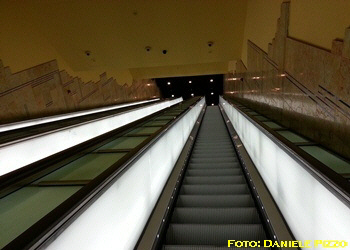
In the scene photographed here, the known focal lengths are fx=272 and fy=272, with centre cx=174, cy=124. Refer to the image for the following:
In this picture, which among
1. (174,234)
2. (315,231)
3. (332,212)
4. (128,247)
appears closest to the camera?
(332,212)

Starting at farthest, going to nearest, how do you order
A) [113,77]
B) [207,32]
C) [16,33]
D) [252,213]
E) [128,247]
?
[113,77] < [207,32] < [16,33] < [252,213] < [128,247]

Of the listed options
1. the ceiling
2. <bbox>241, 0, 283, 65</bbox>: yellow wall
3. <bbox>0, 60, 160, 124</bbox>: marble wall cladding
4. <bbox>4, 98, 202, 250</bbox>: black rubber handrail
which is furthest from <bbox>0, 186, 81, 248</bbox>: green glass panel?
the ceiling

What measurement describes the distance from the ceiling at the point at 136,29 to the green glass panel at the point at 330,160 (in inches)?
242

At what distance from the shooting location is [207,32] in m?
9.02

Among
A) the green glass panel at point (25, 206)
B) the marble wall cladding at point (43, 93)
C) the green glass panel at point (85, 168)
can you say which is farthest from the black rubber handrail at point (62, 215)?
the marble wall cladding at point (43, 93)

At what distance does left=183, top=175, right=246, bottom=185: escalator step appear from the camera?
3.88 m

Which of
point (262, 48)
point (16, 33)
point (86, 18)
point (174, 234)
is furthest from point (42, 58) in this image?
point (174, 234)

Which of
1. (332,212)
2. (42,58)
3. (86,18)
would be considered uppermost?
(86,18)

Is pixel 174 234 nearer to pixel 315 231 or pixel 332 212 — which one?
pixel 315 231

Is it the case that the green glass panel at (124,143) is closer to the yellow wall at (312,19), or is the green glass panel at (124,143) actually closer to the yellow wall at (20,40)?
the yellow wall at (312,19)

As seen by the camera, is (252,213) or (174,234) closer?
(174,234)

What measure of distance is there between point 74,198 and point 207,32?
860 cm

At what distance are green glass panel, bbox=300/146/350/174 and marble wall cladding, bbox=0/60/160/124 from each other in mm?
5125

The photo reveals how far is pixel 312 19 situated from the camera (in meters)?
3.38
